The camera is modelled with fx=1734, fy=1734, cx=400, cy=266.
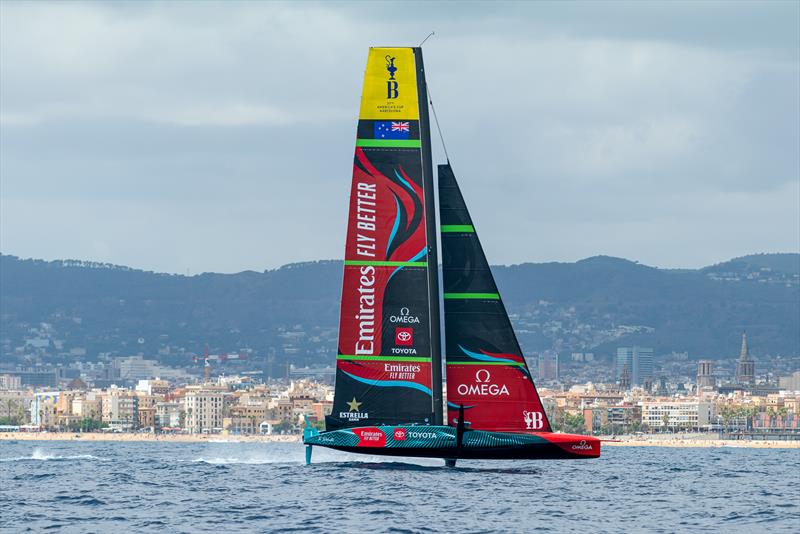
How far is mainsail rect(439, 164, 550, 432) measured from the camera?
41.1m

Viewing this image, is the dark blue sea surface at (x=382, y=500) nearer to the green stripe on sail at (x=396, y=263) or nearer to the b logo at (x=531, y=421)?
the b logo at (x=531, y=421)

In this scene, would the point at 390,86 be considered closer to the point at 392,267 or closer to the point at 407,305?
the point at 392,267

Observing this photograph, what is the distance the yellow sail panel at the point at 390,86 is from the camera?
41.1 meters

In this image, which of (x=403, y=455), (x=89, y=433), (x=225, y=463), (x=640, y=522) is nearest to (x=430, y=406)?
(x=403, y=455)

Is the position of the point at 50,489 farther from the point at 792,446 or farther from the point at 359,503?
the point at 792,446

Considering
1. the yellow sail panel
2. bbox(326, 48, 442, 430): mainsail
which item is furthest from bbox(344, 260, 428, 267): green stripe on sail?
the yellow sail panel

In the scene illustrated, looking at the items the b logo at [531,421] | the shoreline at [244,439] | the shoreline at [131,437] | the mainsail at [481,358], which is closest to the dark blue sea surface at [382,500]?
the b logo at [531,421]

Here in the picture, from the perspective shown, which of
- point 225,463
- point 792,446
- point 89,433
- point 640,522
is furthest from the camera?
point 89,433

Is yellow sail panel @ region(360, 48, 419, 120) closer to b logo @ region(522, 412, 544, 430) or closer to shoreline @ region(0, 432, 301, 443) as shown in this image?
b logo @ region(522, 412, 544, 430)

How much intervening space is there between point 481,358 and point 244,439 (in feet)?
474

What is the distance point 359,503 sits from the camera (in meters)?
35.2

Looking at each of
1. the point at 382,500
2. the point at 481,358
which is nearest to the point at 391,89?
the point at 481,358

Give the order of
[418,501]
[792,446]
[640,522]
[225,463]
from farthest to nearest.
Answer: [792,446], [225,463], [418,501], [640,522]

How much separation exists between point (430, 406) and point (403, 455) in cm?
139
